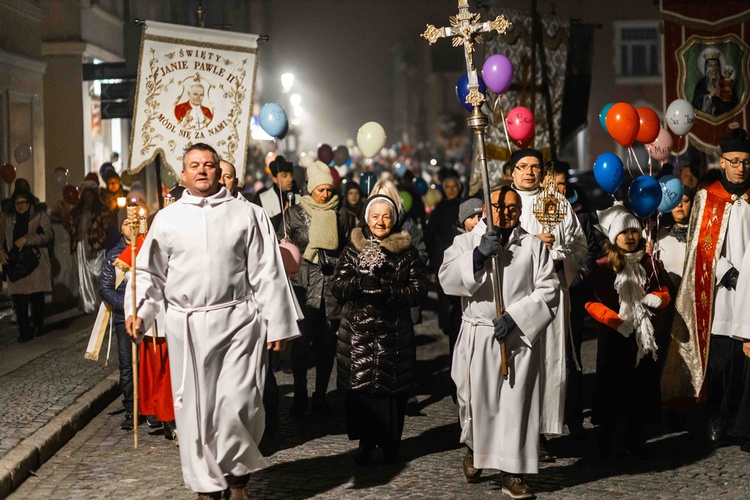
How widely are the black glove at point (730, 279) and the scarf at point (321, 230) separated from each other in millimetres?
3235

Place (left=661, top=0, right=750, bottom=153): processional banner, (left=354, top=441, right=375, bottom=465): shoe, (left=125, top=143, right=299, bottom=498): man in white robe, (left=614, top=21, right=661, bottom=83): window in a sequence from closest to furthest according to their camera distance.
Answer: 1. (left=125, top=143, right=299, bottom=498): man in white robe
2. (left=354, top=441, right=375, bottom=465): shoe
3. (left=661, top=0, right=750, bottom=153): processional banner
4. (left=614, top=21, right=661, bottom=83): window

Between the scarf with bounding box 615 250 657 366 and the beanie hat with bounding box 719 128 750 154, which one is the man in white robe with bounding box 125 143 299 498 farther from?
the beanie hat with bounding box 719 128 750 154

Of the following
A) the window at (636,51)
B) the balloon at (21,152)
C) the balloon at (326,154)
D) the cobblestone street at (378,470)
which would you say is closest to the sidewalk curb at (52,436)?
the cobblestone street at (378,470)

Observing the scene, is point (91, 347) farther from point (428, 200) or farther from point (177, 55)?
point (428, 200)

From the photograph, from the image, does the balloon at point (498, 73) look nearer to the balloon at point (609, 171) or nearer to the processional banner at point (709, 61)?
the balloon at point (609, 171)

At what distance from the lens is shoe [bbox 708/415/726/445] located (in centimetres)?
874

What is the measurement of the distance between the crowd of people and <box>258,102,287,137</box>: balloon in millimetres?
1869

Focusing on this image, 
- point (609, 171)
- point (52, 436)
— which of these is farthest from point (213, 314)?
point (609, 171)

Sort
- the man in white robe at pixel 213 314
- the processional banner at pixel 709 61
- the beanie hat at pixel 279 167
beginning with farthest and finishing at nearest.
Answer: the processional banner at pixel 709 61 < the beanie hat at pixel 279 167 < the man in white robe at pixel 213 314

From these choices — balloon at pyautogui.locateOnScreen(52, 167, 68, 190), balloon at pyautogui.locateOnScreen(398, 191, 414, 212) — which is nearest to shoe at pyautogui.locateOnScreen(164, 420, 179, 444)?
balloon at pyautogui.locateOnScreen(398, 191, 414, 212)

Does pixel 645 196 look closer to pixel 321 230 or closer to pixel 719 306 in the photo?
pixel 719 306

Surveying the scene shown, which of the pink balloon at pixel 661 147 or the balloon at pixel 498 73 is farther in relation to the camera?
the pink balloon at pixel 661 147

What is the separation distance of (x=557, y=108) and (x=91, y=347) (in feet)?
28.0

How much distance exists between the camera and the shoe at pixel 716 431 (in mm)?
8742
